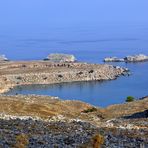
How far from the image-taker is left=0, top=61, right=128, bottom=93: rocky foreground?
4321 inches

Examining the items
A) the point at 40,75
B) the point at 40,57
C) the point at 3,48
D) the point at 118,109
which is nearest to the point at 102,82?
the point at 40,75

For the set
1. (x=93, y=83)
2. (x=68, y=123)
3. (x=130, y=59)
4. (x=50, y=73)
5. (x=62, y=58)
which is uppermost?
(x=62, y=58)

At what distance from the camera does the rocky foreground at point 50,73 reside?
360 feet

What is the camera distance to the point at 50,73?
114 m

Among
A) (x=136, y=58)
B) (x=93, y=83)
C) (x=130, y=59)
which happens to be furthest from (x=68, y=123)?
(x=136, y=58)

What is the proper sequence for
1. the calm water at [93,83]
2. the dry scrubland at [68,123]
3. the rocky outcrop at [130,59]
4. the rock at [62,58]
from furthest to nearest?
the rocky outcrop at [130,59] < the rock at [62,58] < the calm water at [93,83] < the dry scrubland at [68,123]

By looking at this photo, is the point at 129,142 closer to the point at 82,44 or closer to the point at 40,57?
the point at 40,57

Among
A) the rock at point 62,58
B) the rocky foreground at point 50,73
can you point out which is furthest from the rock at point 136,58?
the rocky foreground at point 50,73

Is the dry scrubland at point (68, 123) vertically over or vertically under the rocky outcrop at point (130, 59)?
under

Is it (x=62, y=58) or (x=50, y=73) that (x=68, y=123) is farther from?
(x=62, y=58)

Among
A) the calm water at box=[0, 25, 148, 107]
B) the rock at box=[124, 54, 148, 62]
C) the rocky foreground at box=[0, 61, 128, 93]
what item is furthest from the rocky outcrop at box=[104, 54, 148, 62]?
the rocky foreground at box=[0, 61, 128, 93]

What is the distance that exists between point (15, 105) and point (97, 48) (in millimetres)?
146999

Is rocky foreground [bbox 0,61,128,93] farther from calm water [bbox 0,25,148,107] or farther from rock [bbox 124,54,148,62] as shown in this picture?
rock [bbox 124,54,148,62]

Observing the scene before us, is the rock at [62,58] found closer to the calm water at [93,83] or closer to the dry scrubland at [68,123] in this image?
the calm water at [93,83]
